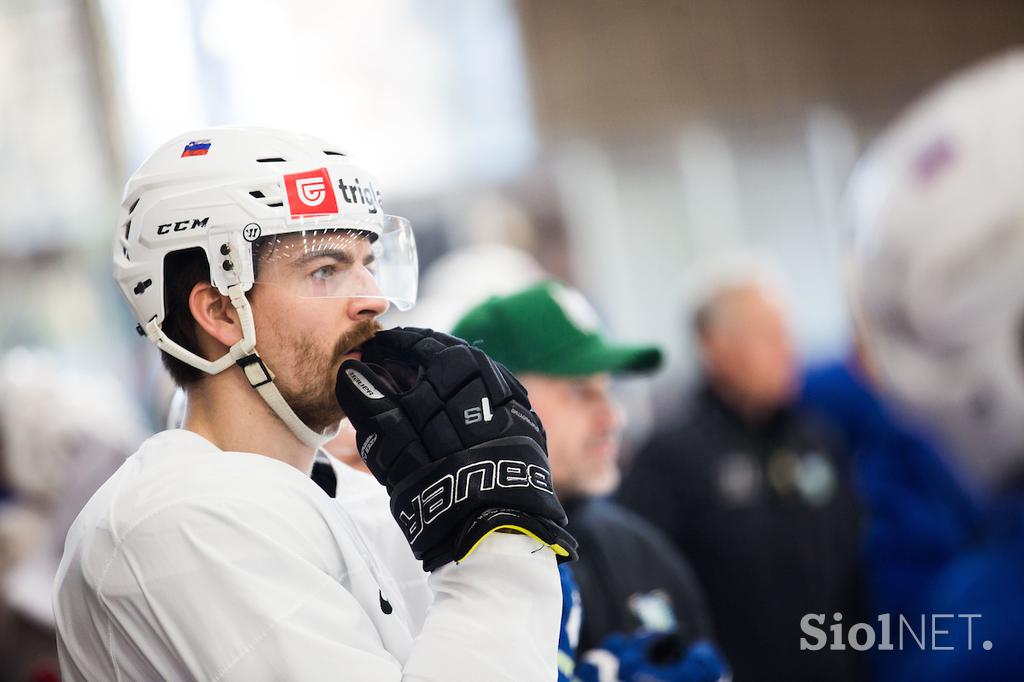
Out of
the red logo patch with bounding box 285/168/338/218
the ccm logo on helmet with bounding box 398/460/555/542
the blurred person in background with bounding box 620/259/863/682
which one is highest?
the red logo patch with bounding box 285/168/338/218

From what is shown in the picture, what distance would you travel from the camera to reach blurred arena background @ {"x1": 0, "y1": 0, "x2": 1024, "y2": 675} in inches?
478

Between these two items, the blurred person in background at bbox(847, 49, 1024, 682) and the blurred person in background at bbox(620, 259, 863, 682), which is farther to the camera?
the blurred person in background at bbox(620, 259, 863, 682)

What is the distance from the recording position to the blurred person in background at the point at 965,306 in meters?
1.37

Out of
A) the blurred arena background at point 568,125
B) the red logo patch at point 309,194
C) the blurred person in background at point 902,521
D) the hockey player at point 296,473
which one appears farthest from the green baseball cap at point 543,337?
the blurred arena background at point 568,125

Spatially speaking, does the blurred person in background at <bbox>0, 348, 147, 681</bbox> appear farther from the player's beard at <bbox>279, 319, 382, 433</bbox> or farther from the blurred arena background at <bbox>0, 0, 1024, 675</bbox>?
the blurred arena background at <bbox>0, 0, 1024, 675</bbox>

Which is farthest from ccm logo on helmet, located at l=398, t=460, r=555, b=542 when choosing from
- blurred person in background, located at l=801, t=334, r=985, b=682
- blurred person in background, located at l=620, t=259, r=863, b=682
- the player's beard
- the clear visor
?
blurred person in background, located at l=620, t=259, r=863, b=682

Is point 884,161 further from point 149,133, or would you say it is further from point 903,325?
point 149,133

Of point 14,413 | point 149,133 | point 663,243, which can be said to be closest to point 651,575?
point 14,413

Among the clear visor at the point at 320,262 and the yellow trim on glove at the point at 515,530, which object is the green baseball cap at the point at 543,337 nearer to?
the clear visor at the point at 320,262

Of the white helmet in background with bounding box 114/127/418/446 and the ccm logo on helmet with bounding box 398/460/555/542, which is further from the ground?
the white helmet in background with bounding box 114/127/418/446

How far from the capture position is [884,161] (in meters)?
1.59

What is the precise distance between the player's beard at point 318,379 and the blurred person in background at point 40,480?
2510 mm

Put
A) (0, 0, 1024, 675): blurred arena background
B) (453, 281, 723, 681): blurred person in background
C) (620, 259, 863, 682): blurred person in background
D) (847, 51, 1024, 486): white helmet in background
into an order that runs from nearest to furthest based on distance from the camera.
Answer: (847, 51, 1024, 486): white helmet in background → (453, 281, 723, 681): blurred person in background → (620, 259, 863, 682): blurred person in background → (0, 0, 1024, 675): blurred arena background

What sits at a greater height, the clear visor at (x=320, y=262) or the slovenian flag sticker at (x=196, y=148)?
the slovenian flag sticker at (x=196, y=148)
